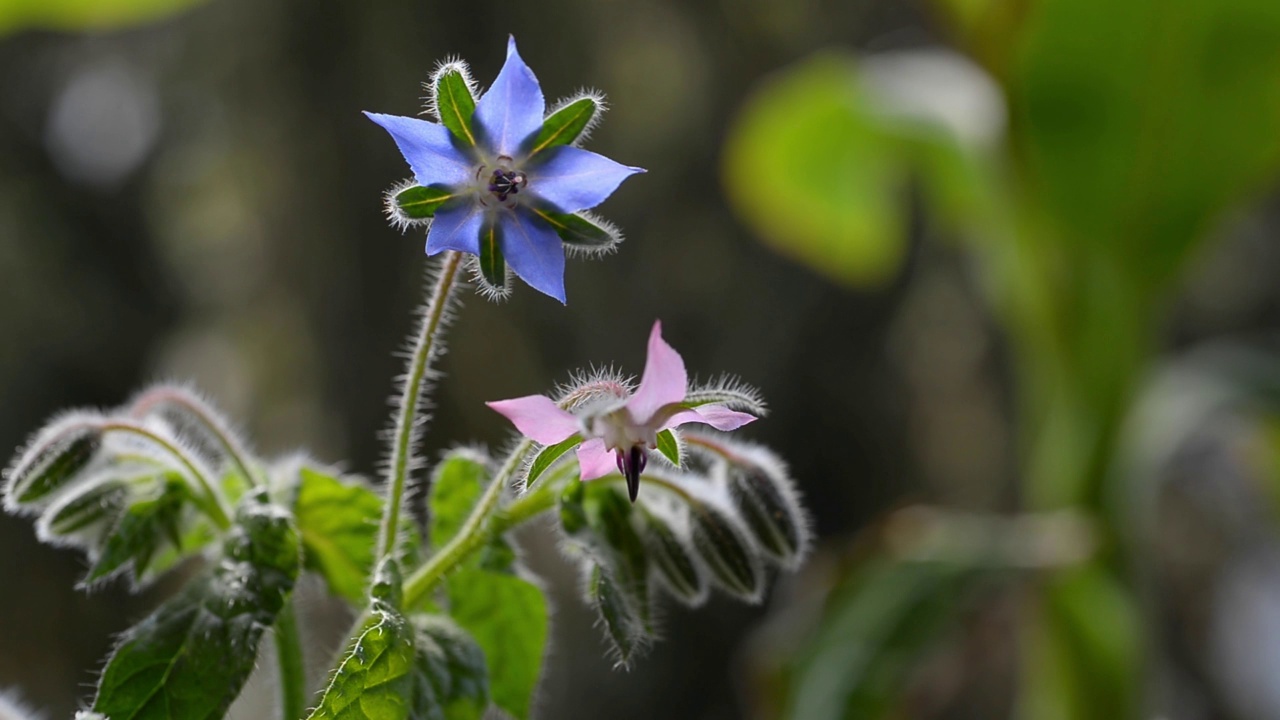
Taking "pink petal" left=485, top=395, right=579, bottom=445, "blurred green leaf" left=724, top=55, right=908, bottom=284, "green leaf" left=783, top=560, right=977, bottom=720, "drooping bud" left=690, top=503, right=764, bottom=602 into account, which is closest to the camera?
"pink petal" left=485, top=395, right=579, bottom=445

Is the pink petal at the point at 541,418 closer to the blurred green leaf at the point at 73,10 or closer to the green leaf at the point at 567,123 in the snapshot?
the green leaf at the point at 567,123

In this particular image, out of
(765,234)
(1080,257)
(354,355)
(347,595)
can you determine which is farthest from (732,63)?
(347,595)

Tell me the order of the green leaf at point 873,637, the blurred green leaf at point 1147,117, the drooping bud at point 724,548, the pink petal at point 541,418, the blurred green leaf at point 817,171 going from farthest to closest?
the blurred green leaf at point 817,171 → the blurred green leaf at point 1147,117 → the green leaf at point 873,637 → the drooping bud at point 724,548 → the pink petal at point 541,418

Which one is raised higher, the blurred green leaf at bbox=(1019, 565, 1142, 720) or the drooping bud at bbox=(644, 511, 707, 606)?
the drooping bud at bbox=(644, 511, 707, 606)

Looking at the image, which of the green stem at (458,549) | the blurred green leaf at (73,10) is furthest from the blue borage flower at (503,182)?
the blurred green leaf at (73,10)

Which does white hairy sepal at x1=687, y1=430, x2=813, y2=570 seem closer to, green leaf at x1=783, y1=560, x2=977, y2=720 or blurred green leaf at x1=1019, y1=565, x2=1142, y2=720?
green leaf at x1=783, y1=560, x2=977, y2=720

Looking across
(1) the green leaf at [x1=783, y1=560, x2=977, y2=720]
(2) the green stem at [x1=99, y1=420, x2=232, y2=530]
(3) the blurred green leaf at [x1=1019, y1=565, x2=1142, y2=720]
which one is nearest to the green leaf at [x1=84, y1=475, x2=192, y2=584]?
(2) the green stem at [x1=99, y1=420, x2=232, y2=530]
